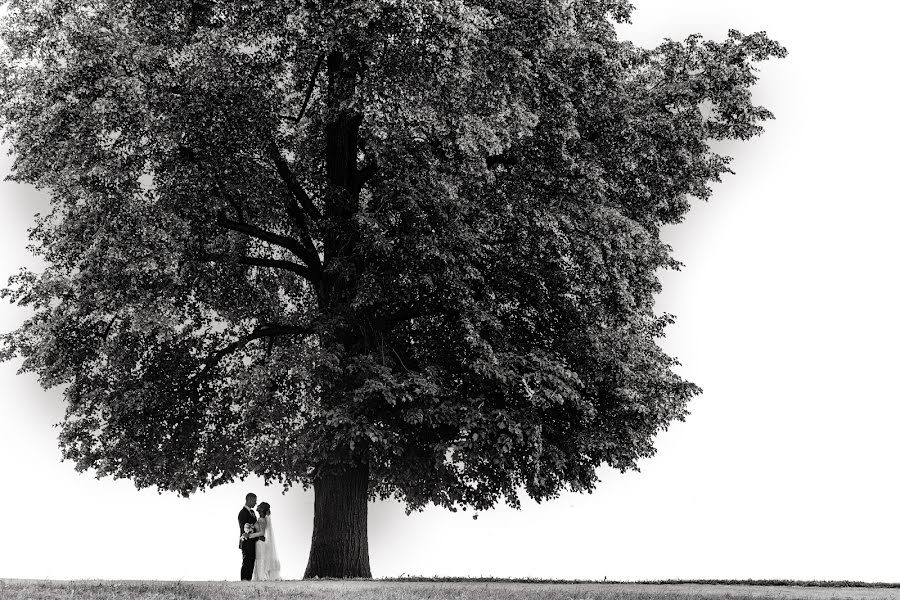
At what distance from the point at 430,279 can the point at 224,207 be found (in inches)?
182

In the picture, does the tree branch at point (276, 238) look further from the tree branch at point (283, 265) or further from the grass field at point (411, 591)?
the grass field at point (411, 591)

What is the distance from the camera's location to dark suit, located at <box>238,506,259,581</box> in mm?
19672

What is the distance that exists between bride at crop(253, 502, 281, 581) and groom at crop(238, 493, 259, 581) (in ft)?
0.37

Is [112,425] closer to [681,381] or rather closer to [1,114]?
[1,114]

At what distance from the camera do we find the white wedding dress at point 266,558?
770 inches

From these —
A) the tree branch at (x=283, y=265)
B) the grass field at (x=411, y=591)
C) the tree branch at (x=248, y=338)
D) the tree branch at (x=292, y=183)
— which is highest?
the tree branch at (x=292, y=183)

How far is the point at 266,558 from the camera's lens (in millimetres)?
19672

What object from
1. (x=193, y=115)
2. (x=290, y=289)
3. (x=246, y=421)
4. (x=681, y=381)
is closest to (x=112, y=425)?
(x=246, y=421)

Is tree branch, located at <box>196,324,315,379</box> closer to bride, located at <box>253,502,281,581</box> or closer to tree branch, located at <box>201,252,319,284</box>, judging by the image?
tree branch, located at <box>201,252,319,284</box>

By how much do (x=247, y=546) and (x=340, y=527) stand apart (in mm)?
1962

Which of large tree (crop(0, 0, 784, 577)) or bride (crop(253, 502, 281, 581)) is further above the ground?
large tree (crop(0, 0, 784, 577))

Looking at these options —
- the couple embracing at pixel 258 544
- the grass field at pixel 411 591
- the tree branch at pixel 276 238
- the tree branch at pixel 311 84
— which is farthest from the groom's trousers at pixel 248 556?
the tree branch at pixel 311 84

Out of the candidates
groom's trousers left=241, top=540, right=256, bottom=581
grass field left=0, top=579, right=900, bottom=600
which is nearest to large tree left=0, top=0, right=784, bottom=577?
groom's trousers left=241, top=540, right=256, bottom=581

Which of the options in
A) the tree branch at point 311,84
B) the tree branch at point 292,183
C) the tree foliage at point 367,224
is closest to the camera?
the tree foliage at point 367,224
